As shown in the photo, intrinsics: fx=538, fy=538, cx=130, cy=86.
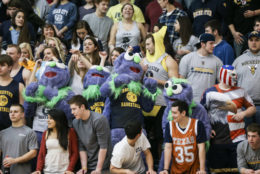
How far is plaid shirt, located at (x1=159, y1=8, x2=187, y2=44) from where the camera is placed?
9359 millimetres

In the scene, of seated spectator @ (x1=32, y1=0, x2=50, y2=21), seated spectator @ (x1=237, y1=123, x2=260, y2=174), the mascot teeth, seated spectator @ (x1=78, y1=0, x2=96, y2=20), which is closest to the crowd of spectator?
seated spectator @ (x1=237, y1=123, x2=260, y2=174)

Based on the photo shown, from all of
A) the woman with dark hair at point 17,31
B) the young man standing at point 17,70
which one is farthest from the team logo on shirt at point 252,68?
the woman with dark hair at point 17,31

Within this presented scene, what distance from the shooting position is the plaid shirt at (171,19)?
9359 mm

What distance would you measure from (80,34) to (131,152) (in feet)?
11.2

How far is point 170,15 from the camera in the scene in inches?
378

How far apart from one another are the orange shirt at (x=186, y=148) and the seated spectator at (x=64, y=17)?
4.34 meters

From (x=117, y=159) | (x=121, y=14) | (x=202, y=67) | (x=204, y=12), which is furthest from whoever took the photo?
(x=121, y=14)

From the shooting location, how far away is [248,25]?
32.2 feet

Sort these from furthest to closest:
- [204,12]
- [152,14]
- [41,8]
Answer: [41,8]
[152,14]
[204,12]

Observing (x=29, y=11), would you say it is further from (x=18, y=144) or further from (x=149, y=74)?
(x=18, y=144)

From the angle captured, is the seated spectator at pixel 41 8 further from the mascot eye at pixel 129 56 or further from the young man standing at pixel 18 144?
the young man standing at pixel 18 144

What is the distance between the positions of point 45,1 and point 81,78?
3.55 m

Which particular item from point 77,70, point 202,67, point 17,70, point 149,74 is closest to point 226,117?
point 202,67

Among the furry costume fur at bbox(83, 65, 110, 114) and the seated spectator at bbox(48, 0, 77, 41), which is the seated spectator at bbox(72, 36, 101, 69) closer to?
the furry costume fur at bbox(83, 65, 110, 114)
